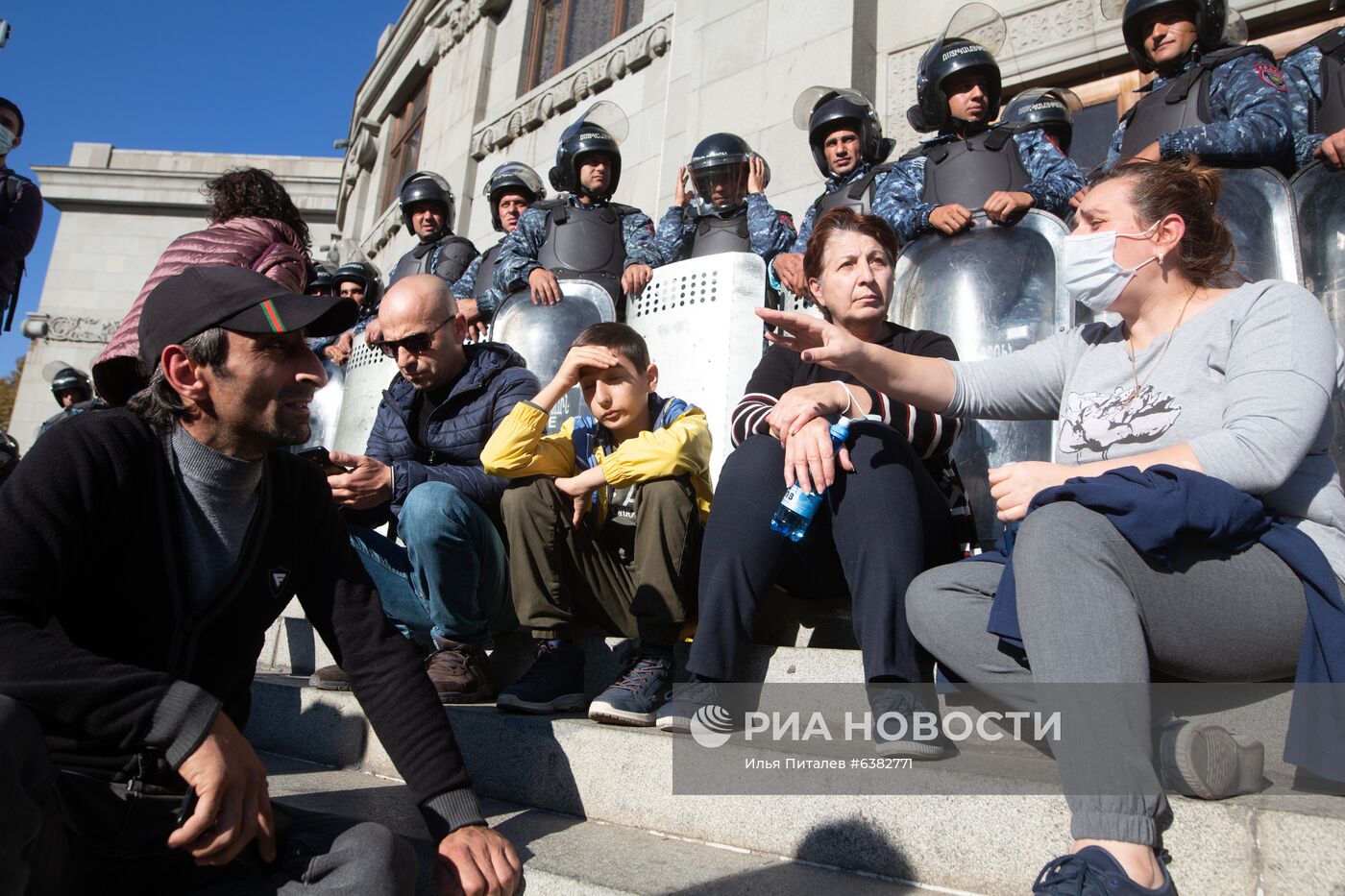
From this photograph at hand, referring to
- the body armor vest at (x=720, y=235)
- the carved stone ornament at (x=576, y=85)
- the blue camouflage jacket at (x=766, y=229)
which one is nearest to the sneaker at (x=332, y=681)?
the blue camouflage jacket at (x=766, y=229)

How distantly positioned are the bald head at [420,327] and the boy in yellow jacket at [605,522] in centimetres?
59

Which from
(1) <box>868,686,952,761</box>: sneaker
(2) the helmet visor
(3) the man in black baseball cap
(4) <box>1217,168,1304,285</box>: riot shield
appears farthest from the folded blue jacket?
(2) the helmet visor

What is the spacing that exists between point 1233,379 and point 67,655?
1.93 metres

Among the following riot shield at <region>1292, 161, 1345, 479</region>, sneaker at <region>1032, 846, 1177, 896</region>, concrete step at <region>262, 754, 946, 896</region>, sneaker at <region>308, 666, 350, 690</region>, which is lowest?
concrete step at <region>262, 754, 946, 896</region>

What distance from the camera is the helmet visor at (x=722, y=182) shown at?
5.25m

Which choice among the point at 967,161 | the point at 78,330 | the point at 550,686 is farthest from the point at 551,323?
the point at 78,330

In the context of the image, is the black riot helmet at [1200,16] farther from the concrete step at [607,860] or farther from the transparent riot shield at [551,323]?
the concrete step at [607,860]

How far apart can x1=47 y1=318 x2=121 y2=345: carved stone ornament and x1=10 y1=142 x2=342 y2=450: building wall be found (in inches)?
0.7

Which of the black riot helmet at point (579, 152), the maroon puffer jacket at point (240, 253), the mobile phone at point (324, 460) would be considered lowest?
the mobile phone at point (324, 460)

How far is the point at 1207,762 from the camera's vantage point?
1330 mm

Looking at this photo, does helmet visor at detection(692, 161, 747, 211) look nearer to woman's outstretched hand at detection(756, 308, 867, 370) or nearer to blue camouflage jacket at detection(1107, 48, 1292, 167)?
blue camouflage jacket at detection(1107, 48, 1292, 167)

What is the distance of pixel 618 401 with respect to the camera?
8.62 ft

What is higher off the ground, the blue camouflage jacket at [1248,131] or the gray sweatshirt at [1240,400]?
the blue camouflage jacket at [1248,131]

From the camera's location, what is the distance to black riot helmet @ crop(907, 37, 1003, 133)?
4445mm
